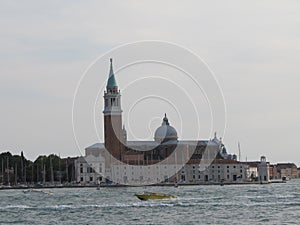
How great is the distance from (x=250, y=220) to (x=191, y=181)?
8033 cm

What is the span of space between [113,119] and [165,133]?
13.3 m

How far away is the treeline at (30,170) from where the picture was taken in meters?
106

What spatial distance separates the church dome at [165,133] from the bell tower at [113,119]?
989 centimetres

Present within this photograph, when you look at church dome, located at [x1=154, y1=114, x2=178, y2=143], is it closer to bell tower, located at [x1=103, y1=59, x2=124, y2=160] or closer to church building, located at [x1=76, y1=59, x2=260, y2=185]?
church building, located at [x1=76, y1=59, x2=260, y2=185]

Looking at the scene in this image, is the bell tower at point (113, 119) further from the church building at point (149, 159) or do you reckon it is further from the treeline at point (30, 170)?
the treeline at point (30, 170)

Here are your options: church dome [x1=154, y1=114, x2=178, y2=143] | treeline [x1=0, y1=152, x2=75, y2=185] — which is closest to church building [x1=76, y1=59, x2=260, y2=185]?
church dome [x1=154, y1=114, x2=178, y2=143]

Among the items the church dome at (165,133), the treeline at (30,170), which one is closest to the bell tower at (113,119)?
the treeline at (30,170)

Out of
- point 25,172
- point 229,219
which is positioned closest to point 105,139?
point 25,172

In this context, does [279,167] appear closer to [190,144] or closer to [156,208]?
[190,144]

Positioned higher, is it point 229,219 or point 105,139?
point 105,139

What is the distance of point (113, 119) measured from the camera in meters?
105

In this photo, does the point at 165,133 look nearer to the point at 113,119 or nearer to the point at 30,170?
the point at 113,119

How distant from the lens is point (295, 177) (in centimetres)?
17825

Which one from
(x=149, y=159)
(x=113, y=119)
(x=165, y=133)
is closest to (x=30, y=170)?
(x=113, y=119)
